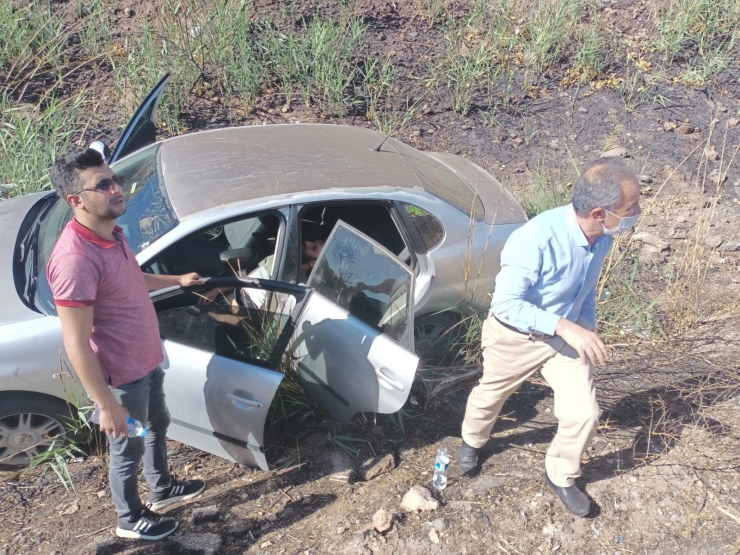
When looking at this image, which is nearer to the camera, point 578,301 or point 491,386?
point 578,301

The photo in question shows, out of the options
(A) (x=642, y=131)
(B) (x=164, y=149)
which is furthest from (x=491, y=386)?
(A) (x=642, y=131)

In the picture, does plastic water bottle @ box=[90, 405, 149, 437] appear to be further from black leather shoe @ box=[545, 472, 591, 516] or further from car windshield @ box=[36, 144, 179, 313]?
black leather shoe @ box=[545, 472, 591, 516]

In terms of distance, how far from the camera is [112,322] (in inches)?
98.5

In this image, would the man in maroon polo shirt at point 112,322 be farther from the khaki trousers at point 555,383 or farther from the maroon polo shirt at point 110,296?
the khaki trousers at point 555,383

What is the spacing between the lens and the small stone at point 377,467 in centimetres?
342

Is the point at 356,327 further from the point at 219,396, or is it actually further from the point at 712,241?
the point at 712,241

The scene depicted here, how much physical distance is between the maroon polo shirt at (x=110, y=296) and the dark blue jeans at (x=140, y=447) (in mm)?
91

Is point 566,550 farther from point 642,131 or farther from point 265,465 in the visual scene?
point 642,131

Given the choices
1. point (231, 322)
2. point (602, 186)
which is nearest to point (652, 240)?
point (602, 186)

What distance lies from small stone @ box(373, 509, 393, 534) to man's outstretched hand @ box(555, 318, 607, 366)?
120cm

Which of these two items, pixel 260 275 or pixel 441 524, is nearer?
pixel 441 524

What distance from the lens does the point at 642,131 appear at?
7.13 m

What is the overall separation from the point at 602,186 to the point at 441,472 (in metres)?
1.61

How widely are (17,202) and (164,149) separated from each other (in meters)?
0.97
